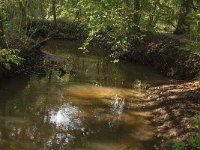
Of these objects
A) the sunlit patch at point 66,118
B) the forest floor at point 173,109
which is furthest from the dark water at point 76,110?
the forest floor at point 173,109

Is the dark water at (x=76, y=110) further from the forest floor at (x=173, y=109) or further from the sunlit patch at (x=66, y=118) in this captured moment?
the forest floor at (x=173, y=109)

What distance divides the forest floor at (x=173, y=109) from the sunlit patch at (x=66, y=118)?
10.2ft

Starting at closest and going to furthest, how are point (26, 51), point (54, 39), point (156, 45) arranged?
point (26, 51) < point (156, 45) < point (54, 39)

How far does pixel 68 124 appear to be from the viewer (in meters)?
13.9

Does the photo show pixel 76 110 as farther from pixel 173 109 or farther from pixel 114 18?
pixel 114 18

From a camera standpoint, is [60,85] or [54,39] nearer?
[60,85]

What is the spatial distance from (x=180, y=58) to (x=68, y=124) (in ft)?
36.2

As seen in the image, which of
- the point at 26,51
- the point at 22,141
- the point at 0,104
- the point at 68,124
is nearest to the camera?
the point at 22,141

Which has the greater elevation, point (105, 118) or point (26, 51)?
point (26, 51)

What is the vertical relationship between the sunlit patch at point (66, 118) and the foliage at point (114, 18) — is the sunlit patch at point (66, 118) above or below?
below

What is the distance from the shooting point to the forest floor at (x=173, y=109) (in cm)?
1228

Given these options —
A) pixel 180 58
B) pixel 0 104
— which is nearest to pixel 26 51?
pixel 0 104

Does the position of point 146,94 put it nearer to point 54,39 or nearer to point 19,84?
point 19,84

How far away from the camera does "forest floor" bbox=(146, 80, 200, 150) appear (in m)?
12.3
